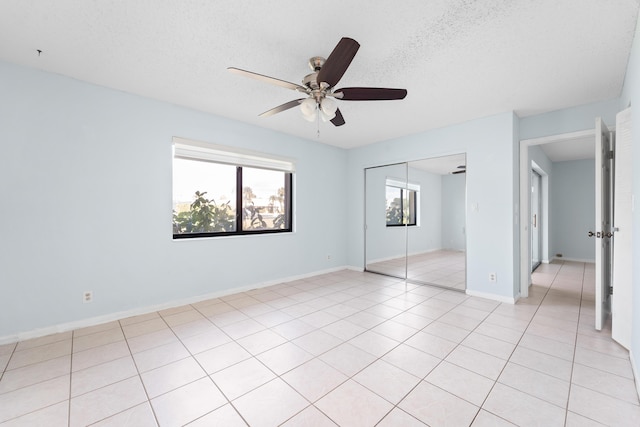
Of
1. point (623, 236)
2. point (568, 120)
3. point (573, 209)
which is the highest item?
point (568, 120)

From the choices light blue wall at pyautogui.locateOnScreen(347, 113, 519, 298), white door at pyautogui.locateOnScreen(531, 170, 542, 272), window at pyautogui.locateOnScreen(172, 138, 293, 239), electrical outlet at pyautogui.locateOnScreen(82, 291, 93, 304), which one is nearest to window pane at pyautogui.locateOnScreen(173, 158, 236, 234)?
window at pyautogui.locateOnScreen(172, 138, 293, 239)

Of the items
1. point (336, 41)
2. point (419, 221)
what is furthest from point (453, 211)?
point (336, 41)

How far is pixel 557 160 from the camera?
6520 millimetres

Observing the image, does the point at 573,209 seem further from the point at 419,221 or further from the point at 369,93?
the point at 369,93

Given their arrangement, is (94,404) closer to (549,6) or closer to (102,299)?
(102,299)

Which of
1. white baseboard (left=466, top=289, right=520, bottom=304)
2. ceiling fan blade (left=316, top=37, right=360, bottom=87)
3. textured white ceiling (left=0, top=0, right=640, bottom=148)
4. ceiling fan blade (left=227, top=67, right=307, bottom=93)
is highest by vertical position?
textured white ceiling (left=0, top=0, right=640, bottom=148)

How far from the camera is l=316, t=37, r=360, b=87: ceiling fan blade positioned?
163 cm

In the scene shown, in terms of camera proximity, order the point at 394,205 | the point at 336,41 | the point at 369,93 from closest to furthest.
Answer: the point at 336,41
the point at 369,93
the point at 394,205

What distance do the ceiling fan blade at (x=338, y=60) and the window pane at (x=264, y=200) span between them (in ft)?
8.06

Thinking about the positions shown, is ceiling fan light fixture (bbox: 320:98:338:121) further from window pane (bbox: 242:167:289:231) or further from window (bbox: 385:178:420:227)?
window (bbox: 385:178:420:227)

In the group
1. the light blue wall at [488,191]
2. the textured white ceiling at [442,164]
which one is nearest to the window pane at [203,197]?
the textured white ceiling at [442,164]

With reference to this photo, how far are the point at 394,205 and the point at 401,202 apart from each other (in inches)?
6.5

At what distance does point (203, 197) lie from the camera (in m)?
3.71

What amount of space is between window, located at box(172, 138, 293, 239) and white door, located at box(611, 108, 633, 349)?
12.5 ft
